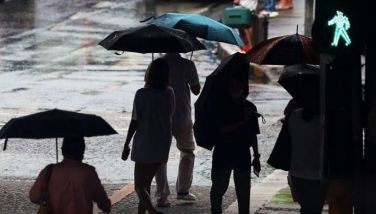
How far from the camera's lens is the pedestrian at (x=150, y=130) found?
391 inches

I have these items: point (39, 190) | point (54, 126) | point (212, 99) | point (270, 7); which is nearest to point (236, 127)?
point (212, 99)

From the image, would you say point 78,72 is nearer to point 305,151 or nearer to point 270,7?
point 270,7

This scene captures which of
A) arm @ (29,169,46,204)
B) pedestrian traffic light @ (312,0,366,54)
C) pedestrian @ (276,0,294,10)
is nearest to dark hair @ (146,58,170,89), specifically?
arm @ (29,169,46,204)

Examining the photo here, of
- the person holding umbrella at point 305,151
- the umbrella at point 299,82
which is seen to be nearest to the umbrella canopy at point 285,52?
the umbrella at point 299,82

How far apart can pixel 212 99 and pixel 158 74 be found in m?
0.60

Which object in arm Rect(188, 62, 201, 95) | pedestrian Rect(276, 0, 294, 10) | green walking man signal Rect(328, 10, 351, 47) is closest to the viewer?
green walking man signal Rect(328, 10, 351, 47)

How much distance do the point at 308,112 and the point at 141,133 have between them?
73.9 inches

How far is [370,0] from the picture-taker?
7.41m

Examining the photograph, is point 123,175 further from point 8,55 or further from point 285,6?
point 285,6

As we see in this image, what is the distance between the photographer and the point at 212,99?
32.0 feet

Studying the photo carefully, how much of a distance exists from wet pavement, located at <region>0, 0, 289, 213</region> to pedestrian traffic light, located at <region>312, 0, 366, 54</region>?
4.59 meters

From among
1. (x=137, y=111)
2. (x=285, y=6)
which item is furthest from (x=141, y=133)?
(x=285, y=6)

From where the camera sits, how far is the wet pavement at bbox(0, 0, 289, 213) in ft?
45.5

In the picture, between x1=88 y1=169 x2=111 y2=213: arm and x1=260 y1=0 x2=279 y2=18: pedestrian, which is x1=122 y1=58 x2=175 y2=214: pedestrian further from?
x1=260 y1=0 x2=279 y2=18: pedestrian
